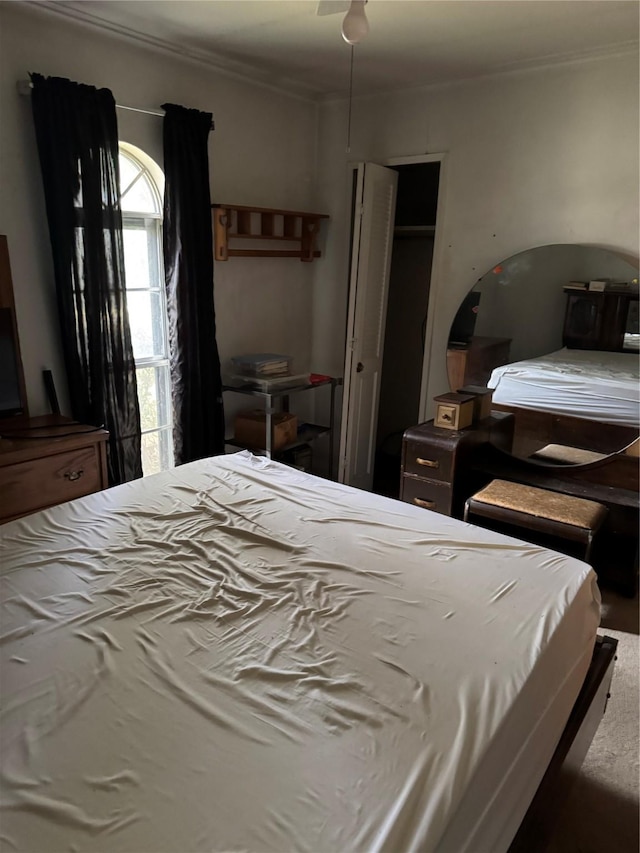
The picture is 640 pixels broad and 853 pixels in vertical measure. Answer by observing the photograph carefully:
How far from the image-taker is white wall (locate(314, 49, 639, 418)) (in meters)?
2.77

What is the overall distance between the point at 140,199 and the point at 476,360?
79.4 inches

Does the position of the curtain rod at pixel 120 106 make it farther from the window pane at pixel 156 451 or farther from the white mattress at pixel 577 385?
the white mattress at pixel 577 385

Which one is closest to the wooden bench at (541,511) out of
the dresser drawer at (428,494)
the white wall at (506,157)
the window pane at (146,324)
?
the dresser drawer at (428,494)

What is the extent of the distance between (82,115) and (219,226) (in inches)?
33.8

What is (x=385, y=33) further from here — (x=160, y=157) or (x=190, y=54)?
(x=160, y=157)

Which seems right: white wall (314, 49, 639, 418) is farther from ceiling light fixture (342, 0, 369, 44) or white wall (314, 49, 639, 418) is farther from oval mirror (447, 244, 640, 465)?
ceiling light fixture (342, 0, 369, 44)

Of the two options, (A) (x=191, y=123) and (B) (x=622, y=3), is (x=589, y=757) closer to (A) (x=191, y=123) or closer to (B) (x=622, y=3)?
(B) (x=622, y=3)

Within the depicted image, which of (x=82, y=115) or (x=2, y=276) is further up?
(x=82, y=115)

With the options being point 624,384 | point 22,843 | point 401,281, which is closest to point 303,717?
point 22,843

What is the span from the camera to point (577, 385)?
296 centimetres

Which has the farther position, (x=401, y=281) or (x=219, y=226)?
(x=401, y=281)

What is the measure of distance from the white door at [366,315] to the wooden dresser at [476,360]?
511mm

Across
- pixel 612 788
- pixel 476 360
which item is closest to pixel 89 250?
pixel 476 360

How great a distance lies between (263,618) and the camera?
4.51 ft
